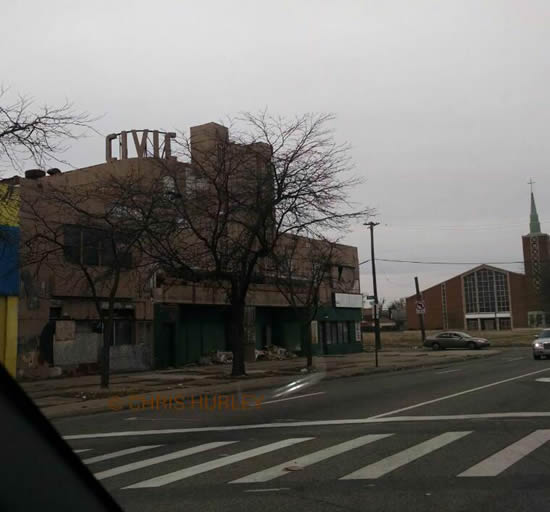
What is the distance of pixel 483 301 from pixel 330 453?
3919 inches

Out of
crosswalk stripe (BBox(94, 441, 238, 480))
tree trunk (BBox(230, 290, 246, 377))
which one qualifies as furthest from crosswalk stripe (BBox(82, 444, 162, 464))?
tree trunk (BBox(230, 290, 246, 377))

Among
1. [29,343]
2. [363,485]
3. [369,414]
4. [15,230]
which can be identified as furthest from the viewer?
[29,343]

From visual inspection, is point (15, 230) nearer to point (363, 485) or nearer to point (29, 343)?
point (29, 343)

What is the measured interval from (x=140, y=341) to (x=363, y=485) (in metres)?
22.7

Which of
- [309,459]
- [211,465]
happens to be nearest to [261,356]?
[309,459]

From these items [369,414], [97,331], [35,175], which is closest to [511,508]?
[369,414]

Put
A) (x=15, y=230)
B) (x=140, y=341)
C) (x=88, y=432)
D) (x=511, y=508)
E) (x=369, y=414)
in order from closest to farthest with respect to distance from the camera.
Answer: (x=511, y=508)
(x=88, y=432)
(x=369, y=414)
(x=15, y=230)
(x=140, y=341)

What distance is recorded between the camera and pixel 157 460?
8320 millimetres

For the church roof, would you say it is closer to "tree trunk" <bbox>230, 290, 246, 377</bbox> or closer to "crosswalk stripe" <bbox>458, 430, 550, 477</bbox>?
"tree trunk" <bbox>230, 290, 246, 377</bbox>

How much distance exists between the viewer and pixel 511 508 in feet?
19.2

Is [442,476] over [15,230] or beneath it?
beneath

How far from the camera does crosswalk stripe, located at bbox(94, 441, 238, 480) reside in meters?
7.57

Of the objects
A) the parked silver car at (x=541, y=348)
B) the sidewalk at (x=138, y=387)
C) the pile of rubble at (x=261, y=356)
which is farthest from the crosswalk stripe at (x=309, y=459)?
the parked silver car at (x=541, y=348)

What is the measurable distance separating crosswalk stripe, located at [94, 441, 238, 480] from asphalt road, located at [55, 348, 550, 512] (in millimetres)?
26
